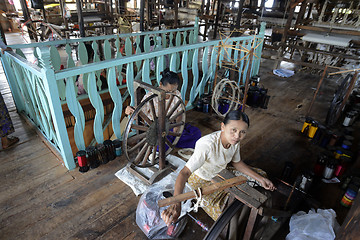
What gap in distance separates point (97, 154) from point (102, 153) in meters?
0.06

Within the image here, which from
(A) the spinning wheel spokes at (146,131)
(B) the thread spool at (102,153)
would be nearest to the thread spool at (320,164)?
(A) the spinning wheel spokes at (146,131)

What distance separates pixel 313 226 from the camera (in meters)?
1.94

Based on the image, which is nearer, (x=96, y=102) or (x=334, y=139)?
(x=96, y=102)

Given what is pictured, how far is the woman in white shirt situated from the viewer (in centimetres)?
172

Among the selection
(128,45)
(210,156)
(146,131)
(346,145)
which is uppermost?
(128,45)

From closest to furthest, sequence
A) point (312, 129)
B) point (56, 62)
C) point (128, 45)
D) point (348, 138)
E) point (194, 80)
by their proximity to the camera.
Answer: point (348, 138) → point (312, 129) → point (56, 62) → point (194, 80) → point (128, 45)

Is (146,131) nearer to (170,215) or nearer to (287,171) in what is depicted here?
(170,215)

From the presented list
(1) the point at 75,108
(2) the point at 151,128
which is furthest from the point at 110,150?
(2) the point at 151,128

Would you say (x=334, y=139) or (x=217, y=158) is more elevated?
(x=217, y=158)

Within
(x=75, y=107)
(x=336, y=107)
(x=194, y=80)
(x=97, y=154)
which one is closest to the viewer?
(x=75, y=107)

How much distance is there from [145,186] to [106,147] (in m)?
0.70

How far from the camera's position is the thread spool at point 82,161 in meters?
2.53

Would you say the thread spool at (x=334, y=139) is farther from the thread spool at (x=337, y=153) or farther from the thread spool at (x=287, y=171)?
the thread spool at (x=287, y=171)

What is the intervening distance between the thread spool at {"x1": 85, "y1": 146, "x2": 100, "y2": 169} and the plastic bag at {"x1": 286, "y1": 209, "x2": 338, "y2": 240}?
215 centimetres
